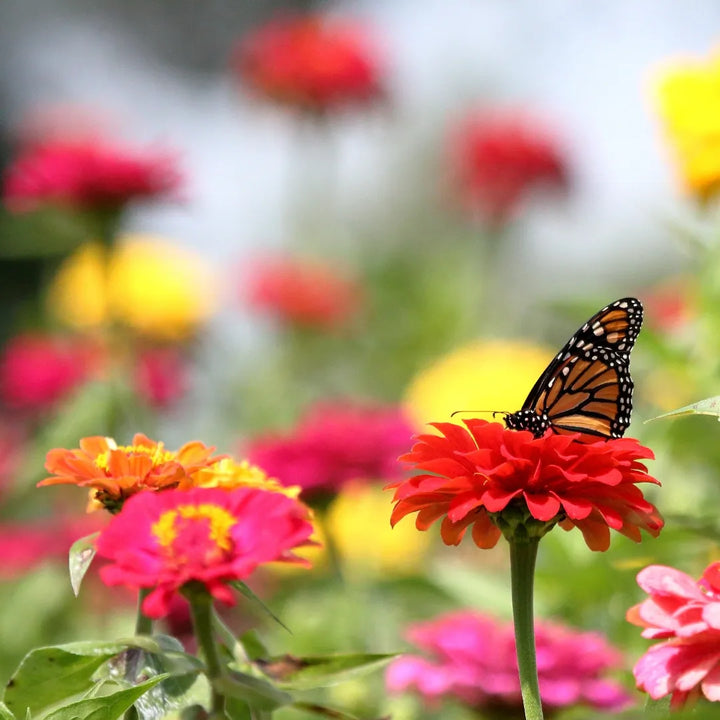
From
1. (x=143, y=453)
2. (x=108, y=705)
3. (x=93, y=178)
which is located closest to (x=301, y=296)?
(x=93, y=178)

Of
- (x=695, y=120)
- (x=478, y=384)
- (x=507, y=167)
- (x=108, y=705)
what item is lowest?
(x=108, y=705)

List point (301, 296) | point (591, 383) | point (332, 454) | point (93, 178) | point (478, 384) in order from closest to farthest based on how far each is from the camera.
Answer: point (591, 383)
point (332, 454)
point (93, 178)
point (478, 384)
point (301, 296)

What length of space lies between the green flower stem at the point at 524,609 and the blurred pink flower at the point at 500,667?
194 millimetres

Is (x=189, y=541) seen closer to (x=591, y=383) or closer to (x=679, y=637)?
(x=679, y=637)

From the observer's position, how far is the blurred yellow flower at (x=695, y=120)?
118 centimetres

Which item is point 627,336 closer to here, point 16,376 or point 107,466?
point 107,466

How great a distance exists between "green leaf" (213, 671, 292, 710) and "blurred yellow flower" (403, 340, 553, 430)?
3.19 feet

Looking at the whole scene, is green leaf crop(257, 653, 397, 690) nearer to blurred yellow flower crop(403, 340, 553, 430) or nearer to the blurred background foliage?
the blurred background foliage

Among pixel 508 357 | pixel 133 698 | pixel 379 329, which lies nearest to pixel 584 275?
pixel 379 329

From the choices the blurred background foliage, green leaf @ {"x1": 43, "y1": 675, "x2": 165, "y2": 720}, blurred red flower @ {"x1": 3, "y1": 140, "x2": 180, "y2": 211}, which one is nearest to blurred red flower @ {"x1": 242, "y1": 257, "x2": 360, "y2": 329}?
the blurred background foliage

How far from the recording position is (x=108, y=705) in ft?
1.57

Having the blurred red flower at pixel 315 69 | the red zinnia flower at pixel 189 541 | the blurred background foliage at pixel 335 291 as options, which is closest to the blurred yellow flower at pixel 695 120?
the blurred background foliage at pixel 335 291

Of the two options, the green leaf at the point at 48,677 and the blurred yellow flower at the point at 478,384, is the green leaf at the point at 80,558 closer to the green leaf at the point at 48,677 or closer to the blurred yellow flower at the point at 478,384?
the green leaf at the point at 48,677

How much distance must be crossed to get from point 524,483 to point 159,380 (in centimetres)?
122
